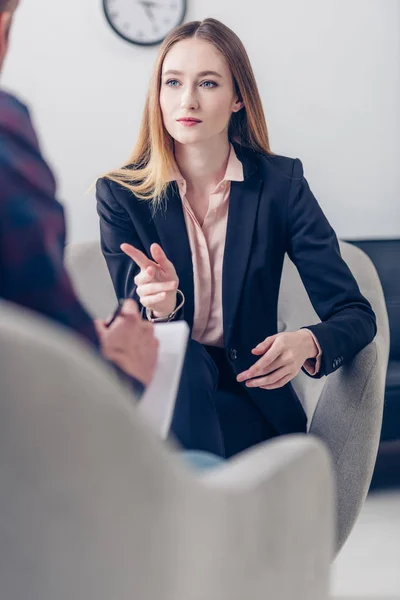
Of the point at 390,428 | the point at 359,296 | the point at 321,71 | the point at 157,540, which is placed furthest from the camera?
the point at 321,71

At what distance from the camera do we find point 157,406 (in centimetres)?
85

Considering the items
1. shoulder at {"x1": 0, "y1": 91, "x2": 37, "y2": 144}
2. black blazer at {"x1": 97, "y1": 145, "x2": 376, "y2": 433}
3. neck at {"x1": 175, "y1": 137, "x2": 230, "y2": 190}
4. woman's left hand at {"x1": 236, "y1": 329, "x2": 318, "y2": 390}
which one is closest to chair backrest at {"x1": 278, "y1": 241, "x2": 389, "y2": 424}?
black blazer at {"x1": 97, "y1": 145, "x2": 376, "y2": 433}

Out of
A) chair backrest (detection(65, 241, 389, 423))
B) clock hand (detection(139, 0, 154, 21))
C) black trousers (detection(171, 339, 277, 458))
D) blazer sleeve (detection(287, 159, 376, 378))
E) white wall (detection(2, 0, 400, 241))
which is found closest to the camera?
black trousers (detection(171, 339, 277, 458))

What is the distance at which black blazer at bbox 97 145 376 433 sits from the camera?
188cm

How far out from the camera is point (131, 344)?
851 mm

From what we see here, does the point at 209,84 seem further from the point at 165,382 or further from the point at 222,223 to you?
the point at 165,382

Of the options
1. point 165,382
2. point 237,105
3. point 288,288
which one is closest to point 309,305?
point 288,288

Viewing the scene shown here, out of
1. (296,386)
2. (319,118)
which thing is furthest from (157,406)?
(319,118)

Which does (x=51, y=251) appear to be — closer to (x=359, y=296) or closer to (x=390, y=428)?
(x=359, y=296)

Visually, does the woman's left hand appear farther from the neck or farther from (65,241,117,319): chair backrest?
(65,241,117,319): chair backrest

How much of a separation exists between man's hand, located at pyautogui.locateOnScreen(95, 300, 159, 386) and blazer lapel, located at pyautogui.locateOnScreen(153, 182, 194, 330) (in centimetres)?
101

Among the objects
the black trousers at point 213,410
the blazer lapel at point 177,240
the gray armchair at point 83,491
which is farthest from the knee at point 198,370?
the gray armchair at point 83,491

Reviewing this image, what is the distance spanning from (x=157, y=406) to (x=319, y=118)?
316cm

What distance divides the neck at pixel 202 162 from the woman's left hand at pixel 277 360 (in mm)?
540
